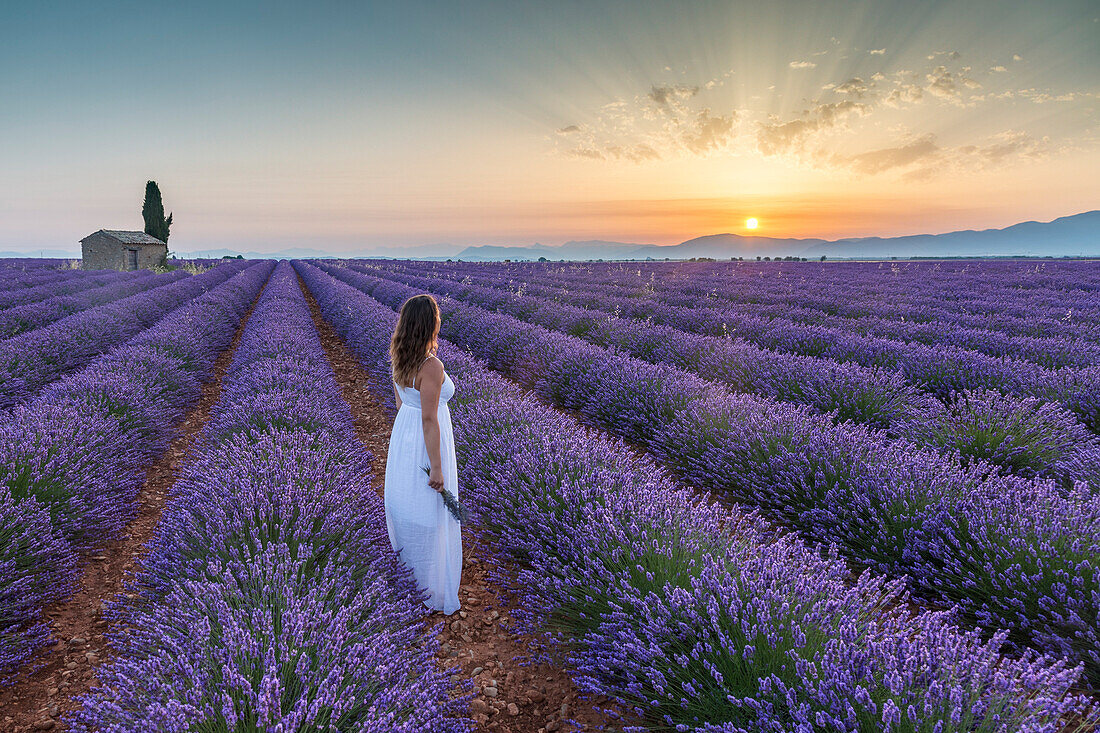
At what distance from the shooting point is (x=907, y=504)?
2.85 m

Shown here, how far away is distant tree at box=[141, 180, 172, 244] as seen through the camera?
36656 millimetres

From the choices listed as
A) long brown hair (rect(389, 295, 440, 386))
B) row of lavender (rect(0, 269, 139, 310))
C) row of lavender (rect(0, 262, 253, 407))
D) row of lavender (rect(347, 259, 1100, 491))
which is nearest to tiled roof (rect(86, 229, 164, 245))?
row of lavender (rect(0, 269, 139, 310))

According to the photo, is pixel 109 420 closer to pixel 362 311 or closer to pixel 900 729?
pixel 900 729

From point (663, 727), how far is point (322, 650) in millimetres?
1155

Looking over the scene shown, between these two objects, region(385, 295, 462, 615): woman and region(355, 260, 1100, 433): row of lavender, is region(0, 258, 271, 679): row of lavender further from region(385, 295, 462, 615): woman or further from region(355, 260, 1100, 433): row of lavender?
region(355, 260, 1100, 433): row of lavender

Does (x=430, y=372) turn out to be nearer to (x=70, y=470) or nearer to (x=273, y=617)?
(x=273, y=617)

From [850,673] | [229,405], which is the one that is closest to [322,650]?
[850,673]

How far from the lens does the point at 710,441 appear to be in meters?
4.14

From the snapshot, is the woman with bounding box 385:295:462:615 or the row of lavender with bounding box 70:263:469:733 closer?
the row of lavender with bounding box 70:263:469:733

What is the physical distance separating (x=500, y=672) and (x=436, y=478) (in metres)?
0.96

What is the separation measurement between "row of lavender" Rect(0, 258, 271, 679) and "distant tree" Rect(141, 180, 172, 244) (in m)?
40.1

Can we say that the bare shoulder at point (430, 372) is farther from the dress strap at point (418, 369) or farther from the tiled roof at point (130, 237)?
the tiled roof at point (130, 237)

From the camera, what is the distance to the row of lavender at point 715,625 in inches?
54.1

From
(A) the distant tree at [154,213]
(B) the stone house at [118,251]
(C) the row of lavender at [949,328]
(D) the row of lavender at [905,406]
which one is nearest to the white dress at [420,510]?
(D) the row of lavender at [905,406]
